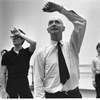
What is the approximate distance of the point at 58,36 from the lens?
1.76m

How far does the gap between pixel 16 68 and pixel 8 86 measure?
0.23 m

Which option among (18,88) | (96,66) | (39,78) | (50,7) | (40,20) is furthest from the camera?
(40,20)

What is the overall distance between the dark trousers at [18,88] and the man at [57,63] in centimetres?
73

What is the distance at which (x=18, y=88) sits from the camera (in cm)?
242

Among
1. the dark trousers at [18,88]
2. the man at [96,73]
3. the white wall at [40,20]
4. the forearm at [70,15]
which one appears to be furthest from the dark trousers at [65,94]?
the white wall at [40,20]

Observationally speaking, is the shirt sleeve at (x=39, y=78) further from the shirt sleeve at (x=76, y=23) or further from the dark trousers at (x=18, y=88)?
the dark trousers at (x=18, y=88)

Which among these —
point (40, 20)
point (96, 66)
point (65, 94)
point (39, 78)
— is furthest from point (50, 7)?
point (40, 20)

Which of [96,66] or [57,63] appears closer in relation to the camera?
[57,63]

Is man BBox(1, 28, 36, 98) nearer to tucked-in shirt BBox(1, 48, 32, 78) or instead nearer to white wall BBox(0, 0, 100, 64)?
tucked-in shirt BBox(1, 48, 32, 78)

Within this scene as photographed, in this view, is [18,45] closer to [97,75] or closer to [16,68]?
[16,68]

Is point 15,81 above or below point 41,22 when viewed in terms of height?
→ below

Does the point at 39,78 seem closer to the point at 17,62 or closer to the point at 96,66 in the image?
the point at 17,62

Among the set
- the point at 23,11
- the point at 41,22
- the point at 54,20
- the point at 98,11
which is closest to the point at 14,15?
the point at 23,11

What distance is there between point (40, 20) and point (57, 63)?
3510mm
